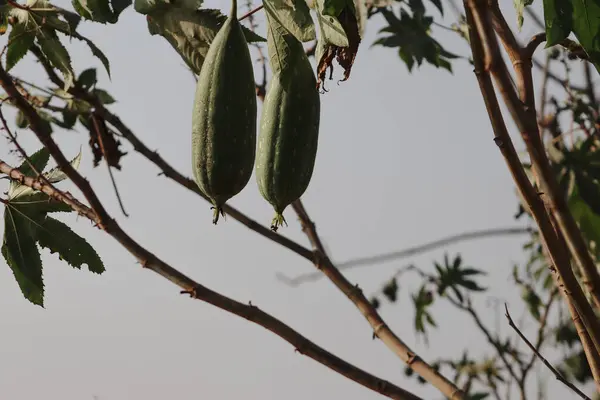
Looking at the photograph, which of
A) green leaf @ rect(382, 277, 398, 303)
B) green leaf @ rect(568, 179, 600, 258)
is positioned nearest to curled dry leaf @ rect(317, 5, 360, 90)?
green leaf @ rect(568, 179, 600, 258)

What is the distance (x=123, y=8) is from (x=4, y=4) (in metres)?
0.61

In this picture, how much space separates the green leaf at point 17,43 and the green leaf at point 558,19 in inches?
45.7

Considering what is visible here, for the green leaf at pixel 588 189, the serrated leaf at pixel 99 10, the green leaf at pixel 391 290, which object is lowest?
the serrated leaf at pixel 99 10

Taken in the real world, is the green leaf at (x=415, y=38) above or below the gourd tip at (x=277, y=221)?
above

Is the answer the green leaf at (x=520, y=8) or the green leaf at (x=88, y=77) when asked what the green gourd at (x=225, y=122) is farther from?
the green leaf at (x=88, y=77)

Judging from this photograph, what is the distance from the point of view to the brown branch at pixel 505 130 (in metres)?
1.49

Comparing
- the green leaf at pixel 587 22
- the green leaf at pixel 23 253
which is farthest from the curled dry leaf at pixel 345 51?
the green leaf at pixel 23 253

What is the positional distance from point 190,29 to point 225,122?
0.89 ft

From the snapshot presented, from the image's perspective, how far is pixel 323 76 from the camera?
130 centimetres

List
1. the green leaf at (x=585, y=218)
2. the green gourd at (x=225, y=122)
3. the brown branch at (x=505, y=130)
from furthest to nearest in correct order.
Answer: the green leaf at (x=585, y=218) → the brown branch at (x=505, y=130) → the green gourd at (x=225, y=122)

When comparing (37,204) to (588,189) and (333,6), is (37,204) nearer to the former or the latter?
(333,6)

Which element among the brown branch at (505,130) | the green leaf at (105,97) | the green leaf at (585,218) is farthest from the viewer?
the green leaf at (105,97)

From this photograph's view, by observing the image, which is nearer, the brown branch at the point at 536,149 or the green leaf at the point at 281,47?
the green leaf at the point at 281,47

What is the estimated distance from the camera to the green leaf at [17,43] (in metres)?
1.93
